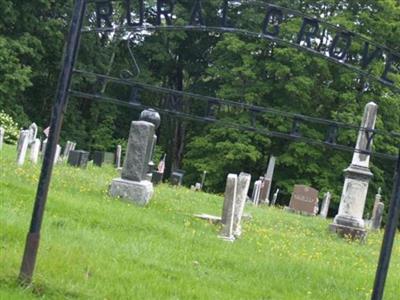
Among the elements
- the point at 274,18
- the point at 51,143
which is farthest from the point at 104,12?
the point at 274,18

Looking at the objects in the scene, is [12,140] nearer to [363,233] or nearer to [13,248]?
[363,233]

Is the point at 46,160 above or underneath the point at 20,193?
above

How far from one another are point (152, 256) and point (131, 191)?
4.77 meters

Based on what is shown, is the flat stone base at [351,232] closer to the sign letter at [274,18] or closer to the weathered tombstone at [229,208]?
the weathered tombstone at [229,208]

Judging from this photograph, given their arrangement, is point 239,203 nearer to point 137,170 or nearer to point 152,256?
point 137,170

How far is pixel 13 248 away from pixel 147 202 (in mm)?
6107

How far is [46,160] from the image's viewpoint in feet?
17.5

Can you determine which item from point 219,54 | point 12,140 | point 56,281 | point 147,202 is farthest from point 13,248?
point 219,54

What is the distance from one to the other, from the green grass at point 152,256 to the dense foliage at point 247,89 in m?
19.7

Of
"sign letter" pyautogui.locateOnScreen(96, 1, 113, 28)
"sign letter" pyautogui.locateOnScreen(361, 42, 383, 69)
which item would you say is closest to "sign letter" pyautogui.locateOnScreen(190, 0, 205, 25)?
"sign letter" pyautogui.locateOnScreen(96, 1, 113, 28)

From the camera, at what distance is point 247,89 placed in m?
34.0

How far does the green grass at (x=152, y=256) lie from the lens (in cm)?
596

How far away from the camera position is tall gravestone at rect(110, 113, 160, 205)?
12359 millimetres

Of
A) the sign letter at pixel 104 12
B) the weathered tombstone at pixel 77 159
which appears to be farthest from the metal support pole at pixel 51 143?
the weathered tombstone at pixel 77 159
